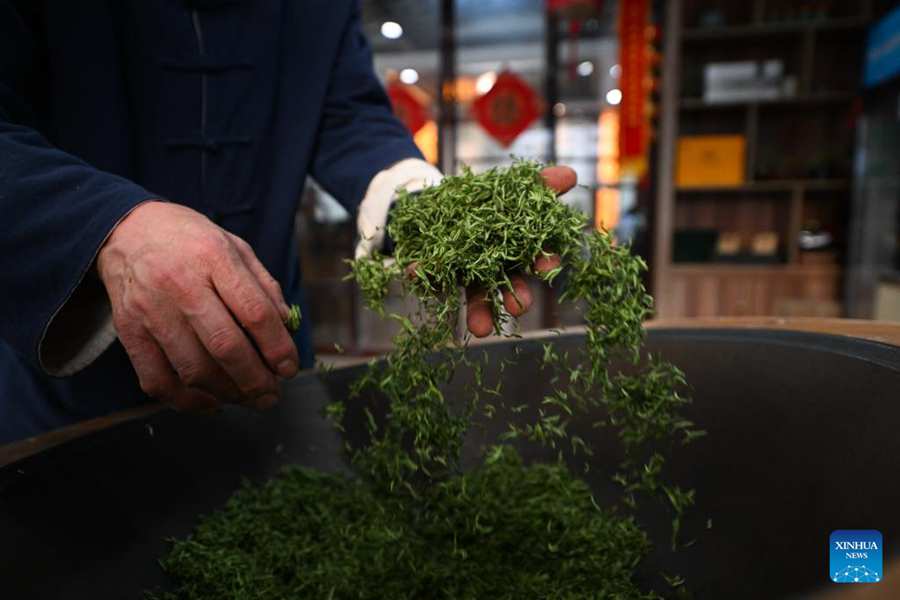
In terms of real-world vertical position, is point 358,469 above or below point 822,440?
below

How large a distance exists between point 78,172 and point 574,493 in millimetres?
743

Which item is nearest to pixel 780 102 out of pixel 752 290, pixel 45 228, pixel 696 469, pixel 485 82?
pixel 752 290

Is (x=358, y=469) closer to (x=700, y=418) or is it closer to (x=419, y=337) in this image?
(x=419, y=337)

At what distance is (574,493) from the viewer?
93cm

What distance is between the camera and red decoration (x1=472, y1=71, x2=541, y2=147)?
4.62m

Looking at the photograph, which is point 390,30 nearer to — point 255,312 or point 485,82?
point 485,82

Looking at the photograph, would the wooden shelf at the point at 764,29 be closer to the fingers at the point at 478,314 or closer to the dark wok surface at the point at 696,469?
the dark wok surface at the point at 696,469

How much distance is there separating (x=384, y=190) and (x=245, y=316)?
47cm

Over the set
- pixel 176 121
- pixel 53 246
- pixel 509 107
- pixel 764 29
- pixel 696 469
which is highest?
pixel 764 29

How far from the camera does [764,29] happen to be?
3.79m

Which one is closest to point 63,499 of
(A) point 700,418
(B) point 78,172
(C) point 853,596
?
(B) point 78,172

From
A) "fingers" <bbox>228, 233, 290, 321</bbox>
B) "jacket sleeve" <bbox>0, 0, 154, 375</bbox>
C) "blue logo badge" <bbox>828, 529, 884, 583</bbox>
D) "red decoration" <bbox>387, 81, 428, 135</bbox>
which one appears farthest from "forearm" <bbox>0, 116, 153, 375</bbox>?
"red decoration" <bbox>387, 81, 428, 135</bbox>

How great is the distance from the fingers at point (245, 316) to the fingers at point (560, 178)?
41 cm

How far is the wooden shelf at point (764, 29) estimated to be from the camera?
3730mm
